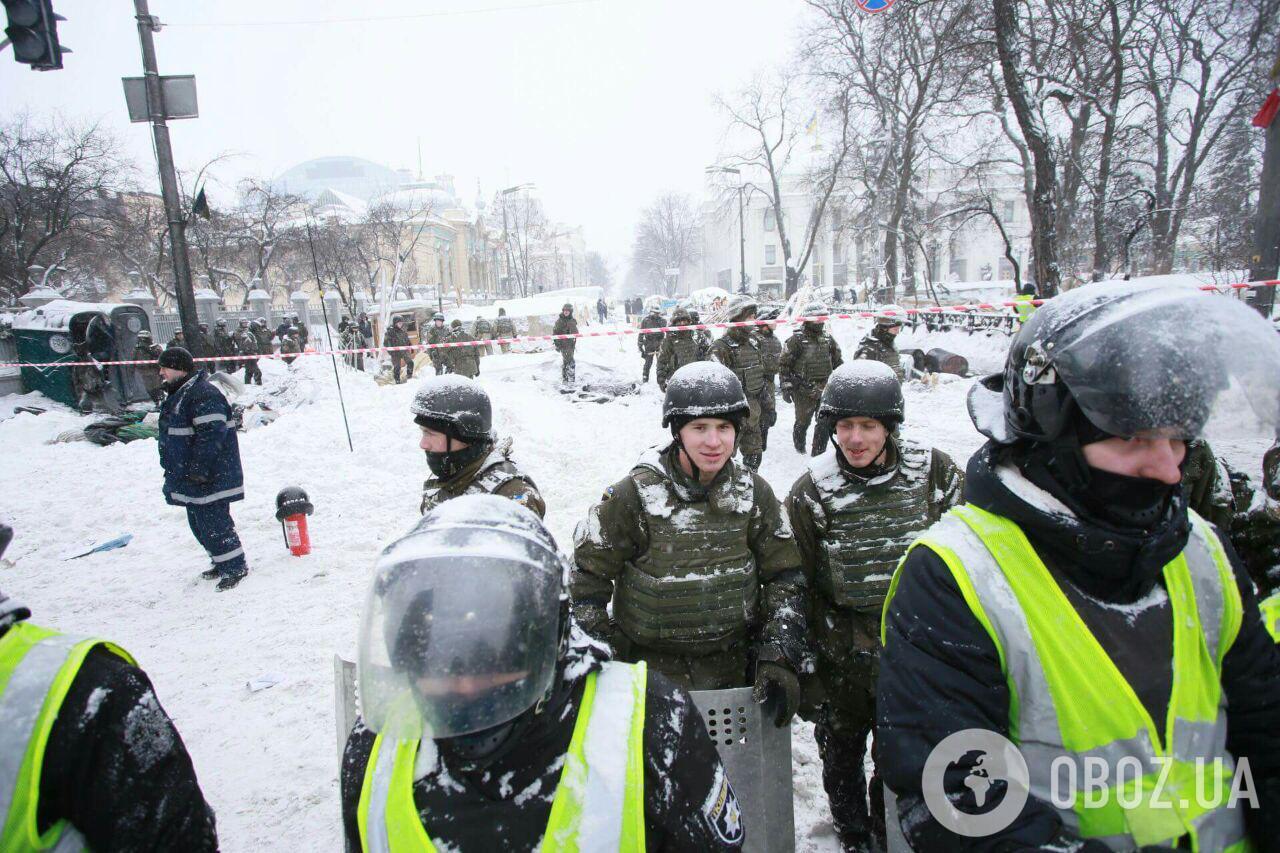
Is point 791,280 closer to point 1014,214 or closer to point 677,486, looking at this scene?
point 677,486

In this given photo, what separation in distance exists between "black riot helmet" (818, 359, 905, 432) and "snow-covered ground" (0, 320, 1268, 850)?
5.45 feet

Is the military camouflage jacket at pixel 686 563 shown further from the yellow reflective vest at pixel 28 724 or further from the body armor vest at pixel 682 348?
the body armor vest at pixel 682 348

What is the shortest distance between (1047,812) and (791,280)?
3434 cm

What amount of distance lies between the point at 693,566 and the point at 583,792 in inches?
50.3

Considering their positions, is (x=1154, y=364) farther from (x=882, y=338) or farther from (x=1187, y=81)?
(x=1187, y=81)

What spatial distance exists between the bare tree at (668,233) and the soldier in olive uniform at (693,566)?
63.6 metres

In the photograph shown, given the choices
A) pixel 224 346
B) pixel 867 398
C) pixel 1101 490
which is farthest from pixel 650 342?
pixel 1101 490

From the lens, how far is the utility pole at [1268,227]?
8.23 m

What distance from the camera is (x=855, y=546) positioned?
8.74 ft

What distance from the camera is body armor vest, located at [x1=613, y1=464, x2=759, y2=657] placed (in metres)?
2.50

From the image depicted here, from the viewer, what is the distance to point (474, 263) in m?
73.8

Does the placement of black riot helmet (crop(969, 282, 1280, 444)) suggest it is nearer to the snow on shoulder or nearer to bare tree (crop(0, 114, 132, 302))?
the snow on shoulder

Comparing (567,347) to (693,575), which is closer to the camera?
(693,575)

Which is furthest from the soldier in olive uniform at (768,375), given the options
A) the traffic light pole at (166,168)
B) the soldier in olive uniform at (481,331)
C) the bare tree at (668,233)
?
the bare tree at (668,233)
